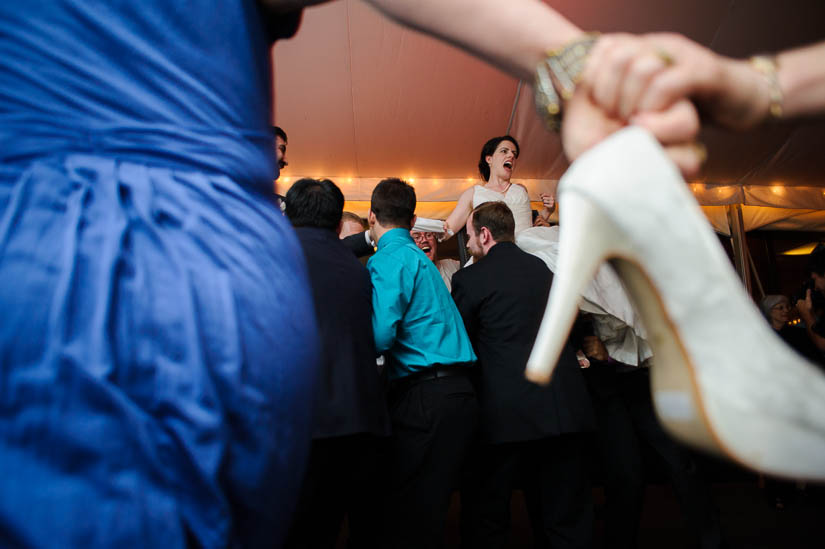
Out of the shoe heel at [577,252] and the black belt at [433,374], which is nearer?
the shoe heel at [577,252]

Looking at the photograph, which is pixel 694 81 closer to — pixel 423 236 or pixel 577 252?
pixel 577 252

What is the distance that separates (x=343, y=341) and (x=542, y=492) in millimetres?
1000

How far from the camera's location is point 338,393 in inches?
55.4

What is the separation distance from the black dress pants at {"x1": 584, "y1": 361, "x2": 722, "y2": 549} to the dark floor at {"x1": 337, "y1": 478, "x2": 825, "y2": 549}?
0.29 m

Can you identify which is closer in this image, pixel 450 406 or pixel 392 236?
pixel 450 406

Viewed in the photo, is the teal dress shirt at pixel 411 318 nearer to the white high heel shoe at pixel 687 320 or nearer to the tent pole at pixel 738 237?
the white high heel shoe at pixel 687 320

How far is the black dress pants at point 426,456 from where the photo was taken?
1573mm

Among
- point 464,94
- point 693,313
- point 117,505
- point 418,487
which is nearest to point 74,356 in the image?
point 117,505

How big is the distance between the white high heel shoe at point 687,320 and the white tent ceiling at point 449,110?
2936 millimetres

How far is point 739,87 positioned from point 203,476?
49cm

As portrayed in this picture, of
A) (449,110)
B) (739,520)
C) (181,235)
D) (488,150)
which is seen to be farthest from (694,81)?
(449,110)

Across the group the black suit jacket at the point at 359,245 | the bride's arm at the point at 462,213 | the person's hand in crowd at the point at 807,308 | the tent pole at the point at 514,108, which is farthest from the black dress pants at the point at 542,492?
the tent pole at the point at 514,108

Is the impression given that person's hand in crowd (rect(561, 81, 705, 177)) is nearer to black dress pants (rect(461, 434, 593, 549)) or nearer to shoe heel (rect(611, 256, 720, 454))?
shoe heel (rect(611, 256, 720, 454))

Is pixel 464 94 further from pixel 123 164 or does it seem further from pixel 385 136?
pixel 123 164
